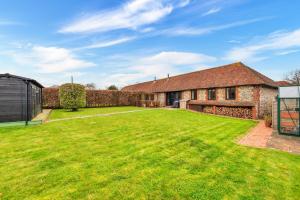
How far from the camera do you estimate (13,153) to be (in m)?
6.57

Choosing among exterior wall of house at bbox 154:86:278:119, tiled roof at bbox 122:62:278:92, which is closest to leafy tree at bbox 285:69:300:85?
tiled roof at bbox 122:62:278:92

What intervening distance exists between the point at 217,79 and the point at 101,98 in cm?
1873

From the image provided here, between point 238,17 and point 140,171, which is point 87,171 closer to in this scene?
point 140,171

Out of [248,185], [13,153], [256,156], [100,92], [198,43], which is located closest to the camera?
[248,185]

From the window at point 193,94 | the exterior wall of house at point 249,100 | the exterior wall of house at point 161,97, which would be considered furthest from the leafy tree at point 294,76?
the exterior wall of house at point 161,97

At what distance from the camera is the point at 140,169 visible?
18.0ft

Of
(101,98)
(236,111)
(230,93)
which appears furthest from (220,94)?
(101,98)

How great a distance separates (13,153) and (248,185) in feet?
26.0

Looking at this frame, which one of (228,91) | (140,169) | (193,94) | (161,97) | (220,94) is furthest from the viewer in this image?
(161,97)

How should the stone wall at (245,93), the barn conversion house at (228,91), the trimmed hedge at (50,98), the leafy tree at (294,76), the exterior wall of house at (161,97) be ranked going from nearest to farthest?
1. the barn conversion house at (228,91)
2. the stone wall at (245,93)
3. the trimmed hedge at (50,98)
4. the exterior wall of house at (161,97)
5. the leafy tree at (294,76)

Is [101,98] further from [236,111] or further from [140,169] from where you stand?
[140,169]

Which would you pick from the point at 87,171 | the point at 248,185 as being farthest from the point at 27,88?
the point at 248,185

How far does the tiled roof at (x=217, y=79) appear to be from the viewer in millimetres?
21375

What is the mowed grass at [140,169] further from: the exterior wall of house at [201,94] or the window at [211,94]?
the exterior wall of house at [201,94]
